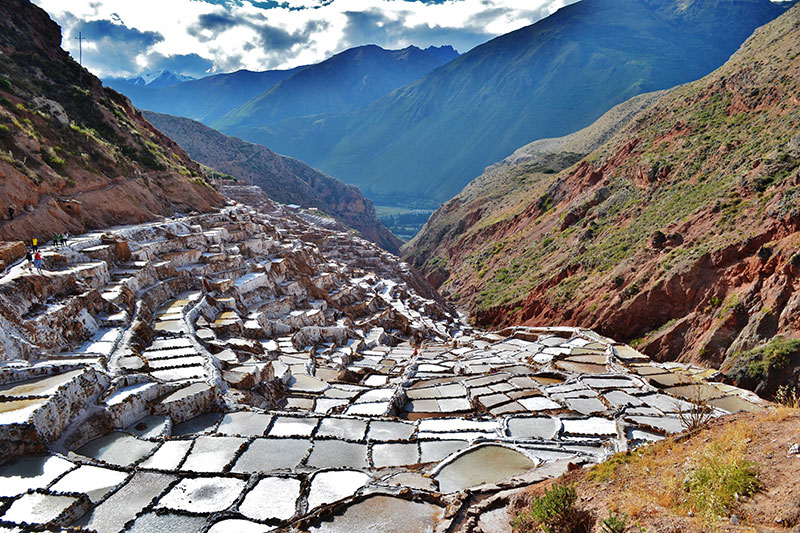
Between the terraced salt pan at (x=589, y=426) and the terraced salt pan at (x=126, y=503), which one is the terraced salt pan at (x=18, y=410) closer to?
the terraced salt pan at (x=126, y=503)

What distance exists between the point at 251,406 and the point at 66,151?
766 inches

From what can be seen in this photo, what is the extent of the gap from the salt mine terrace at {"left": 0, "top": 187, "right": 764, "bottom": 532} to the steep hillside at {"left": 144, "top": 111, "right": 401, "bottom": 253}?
63.1 meters

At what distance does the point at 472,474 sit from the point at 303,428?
3.47 m

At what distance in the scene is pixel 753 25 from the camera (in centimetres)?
17412

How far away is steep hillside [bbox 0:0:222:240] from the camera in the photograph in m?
17.7

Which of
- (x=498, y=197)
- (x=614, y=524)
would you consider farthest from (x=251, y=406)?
(x=498, y=197)

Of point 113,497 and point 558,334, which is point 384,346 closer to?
point 558,334

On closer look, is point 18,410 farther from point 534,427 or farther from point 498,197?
point 498,197

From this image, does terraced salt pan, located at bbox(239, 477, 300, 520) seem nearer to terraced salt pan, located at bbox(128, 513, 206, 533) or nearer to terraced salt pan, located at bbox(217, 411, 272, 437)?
terraced salt pan, located at bbox(128, 513, 206, 533)

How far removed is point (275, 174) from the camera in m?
84.4

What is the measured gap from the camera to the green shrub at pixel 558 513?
17.3 ft

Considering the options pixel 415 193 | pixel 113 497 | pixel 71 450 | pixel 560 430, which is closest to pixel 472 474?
pixel 560 430

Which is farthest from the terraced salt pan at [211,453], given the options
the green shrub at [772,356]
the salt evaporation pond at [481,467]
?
the green shrub at [772,356]

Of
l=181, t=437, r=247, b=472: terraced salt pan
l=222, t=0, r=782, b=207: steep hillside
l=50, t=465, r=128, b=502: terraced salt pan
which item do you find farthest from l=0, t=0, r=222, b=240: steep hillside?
l=222, t=0, r=782, b=207: steep hillside
